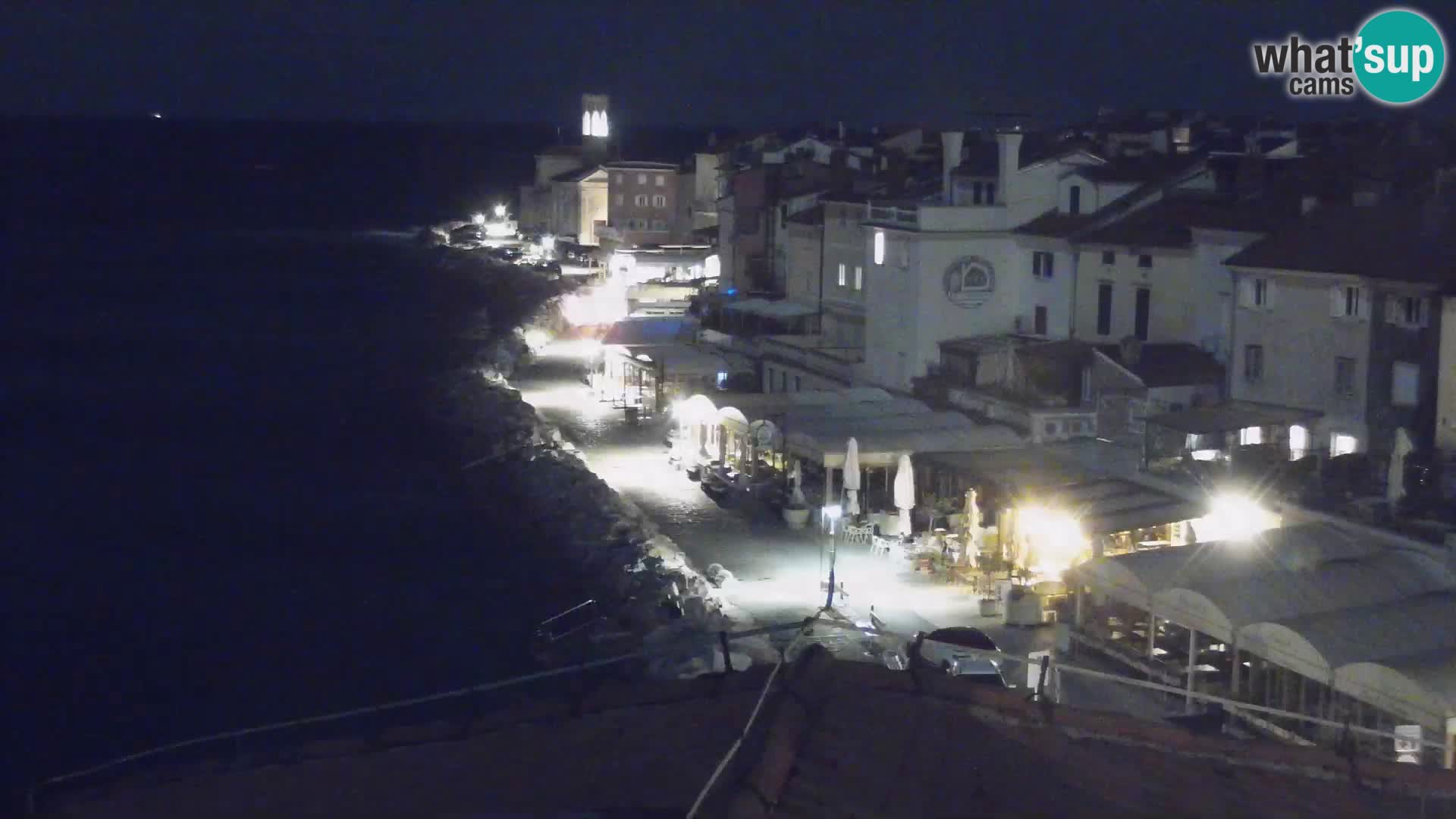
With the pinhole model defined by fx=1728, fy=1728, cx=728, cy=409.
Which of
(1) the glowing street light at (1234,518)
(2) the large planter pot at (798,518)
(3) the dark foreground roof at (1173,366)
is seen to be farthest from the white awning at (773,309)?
(1) the glowing street light at (1234,518)

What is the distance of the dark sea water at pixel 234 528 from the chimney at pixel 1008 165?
9604 mm

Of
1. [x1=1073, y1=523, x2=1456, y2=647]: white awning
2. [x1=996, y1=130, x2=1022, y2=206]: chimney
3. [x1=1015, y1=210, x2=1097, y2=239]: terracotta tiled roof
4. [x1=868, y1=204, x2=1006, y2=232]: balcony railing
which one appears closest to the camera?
[x1=1073, y1=523, x2=1456, y2=647]: white awning

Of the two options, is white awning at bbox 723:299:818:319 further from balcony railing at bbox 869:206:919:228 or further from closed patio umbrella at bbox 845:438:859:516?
closed patio umbrella at bbox 845:438:859:516

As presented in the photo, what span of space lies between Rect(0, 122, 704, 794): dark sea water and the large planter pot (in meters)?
3.06

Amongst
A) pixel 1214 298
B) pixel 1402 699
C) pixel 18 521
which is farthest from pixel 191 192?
pixel 1402 699

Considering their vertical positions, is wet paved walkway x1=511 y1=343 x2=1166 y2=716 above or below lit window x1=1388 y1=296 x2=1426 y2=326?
below

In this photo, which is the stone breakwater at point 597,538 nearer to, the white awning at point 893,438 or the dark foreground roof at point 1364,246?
the white awning at point 893,438

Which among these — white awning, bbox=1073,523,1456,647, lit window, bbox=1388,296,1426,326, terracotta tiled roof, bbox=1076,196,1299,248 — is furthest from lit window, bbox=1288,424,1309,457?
white awning, bbox=1073,523,1456,647

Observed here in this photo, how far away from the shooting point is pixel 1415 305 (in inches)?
766

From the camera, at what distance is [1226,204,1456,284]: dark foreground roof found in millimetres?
19641

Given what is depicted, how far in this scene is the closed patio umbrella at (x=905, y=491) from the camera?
66.1ft

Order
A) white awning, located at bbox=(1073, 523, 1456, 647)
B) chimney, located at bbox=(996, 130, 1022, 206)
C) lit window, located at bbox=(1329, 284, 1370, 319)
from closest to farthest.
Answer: white awning, located at bbox=(1073, 523, 1456, 647)
lit window, located at bbox=(1329, 284, 1370, 319)
chimney, located at bbox=(996, 130, 1022, 206)

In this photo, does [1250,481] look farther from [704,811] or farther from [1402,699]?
[704,811]

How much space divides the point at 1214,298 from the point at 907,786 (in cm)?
2052
